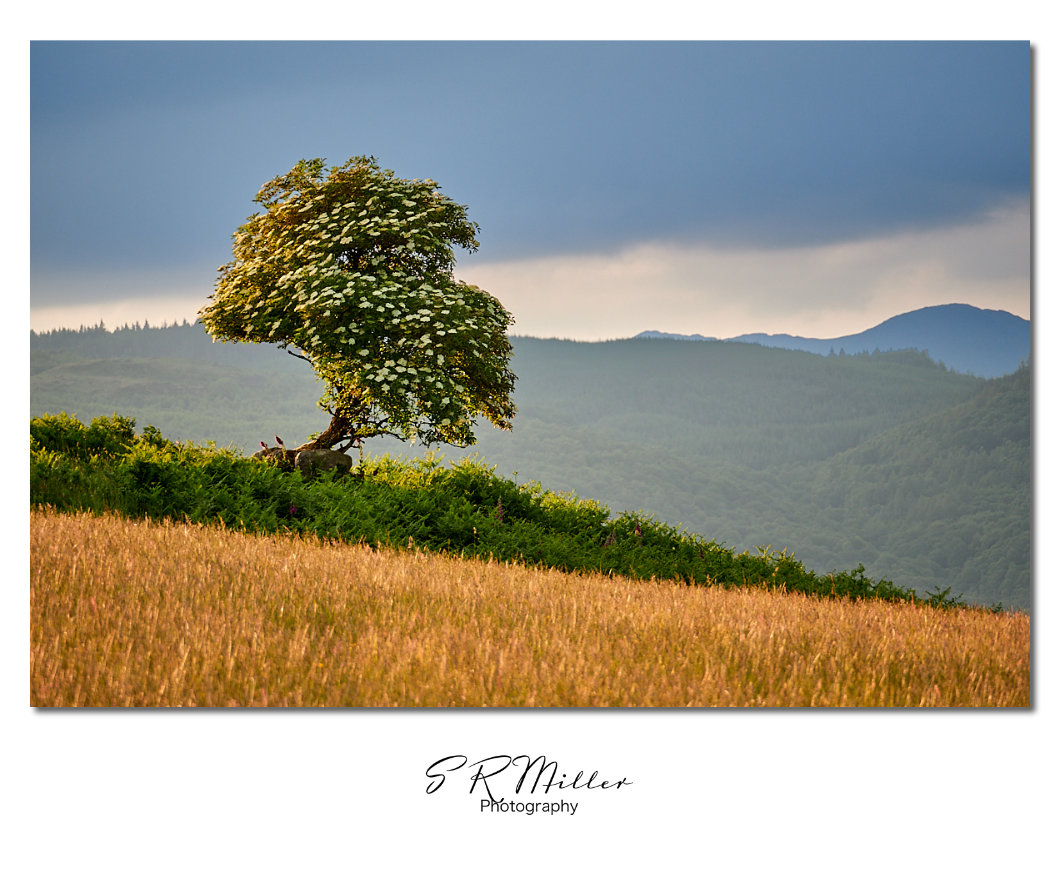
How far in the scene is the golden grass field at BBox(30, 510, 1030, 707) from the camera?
4277 mm

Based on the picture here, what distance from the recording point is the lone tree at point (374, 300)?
8.77 m

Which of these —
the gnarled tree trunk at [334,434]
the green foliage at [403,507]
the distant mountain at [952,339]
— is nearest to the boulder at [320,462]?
the green foliage at [403,507]

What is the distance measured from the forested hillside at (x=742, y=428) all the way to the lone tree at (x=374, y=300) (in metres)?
0.63

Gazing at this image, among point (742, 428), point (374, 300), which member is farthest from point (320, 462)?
point (742, 428)

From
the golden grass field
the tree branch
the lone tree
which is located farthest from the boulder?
the golden grass field

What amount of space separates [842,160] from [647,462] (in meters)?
10.6

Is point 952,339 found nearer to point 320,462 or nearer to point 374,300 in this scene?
point 374,300

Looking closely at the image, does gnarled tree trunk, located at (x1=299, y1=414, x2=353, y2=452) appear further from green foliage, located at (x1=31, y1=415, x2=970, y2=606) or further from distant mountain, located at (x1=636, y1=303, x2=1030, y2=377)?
distant mountain, located at (x1=636, y1=303, x2=1030, y2=377)

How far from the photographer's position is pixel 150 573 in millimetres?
5117

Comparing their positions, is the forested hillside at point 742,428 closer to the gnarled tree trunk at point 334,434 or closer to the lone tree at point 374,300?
the gnarled tree trunk at point 334,434

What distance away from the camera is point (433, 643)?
4453 millimetres

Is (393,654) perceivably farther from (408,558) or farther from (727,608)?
(727,608)

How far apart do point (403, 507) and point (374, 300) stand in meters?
2.41
